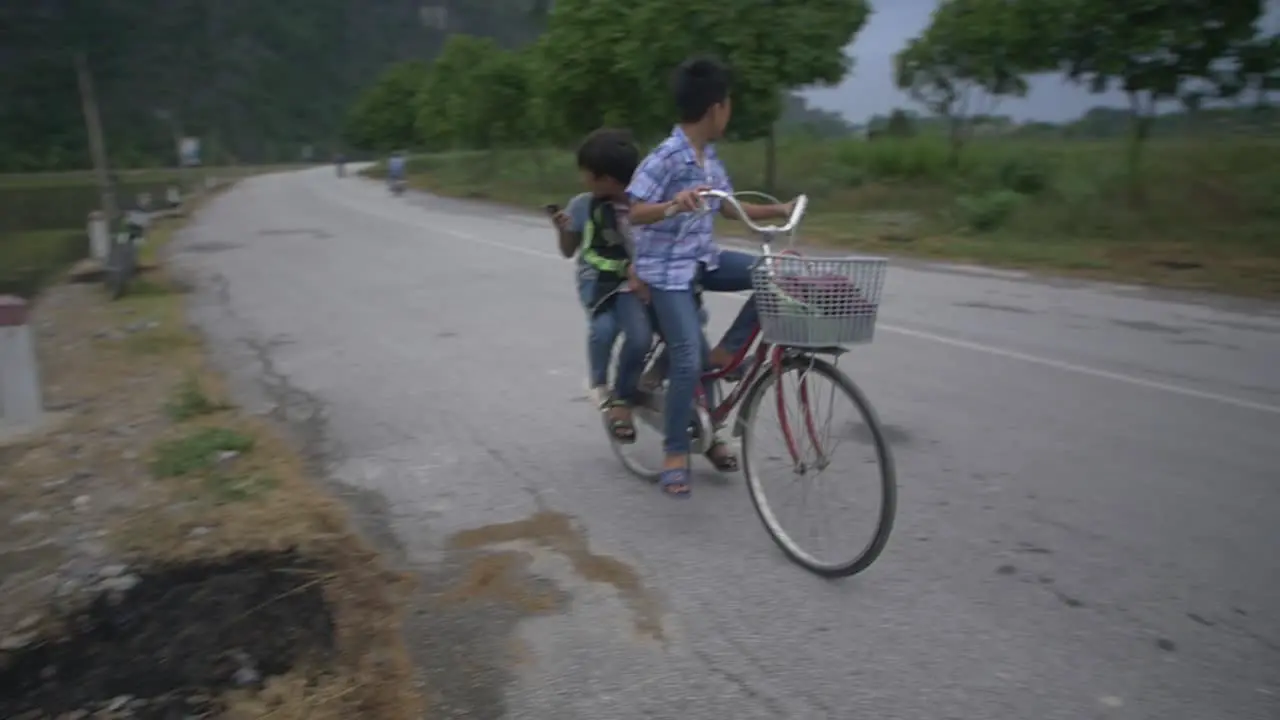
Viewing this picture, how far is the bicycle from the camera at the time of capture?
3.58 m

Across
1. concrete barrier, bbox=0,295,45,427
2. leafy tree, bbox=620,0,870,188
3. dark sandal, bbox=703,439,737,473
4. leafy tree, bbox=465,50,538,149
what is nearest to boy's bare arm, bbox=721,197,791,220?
dark sandal, bbox=703,439,737,473

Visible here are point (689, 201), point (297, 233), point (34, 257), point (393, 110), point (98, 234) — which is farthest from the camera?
point (393, 110)

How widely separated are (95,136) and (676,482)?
16387 mm

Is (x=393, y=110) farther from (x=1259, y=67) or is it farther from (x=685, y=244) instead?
(x=685, y=244)

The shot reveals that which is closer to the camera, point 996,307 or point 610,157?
point 610,157

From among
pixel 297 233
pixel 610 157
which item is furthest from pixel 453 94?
pixel 610 157

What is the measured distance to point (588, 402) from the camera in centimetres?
655

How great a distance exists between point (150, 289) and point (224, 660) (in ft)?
35.0

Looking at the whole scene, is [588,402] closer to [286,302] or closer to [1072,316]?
[1072,316]

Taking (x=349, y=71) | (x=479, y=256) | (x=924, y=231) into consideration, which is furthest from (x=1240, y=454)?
(x=349, y=71)

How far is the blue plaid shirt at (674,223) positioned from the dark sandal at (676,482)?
80 cm

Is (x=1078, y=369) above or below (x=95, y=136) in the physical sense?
below

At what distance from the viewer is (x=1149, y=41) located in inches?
572

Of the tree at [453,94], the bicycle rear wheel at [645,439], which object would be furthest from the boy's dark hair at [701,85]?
the tree at [453,94]
